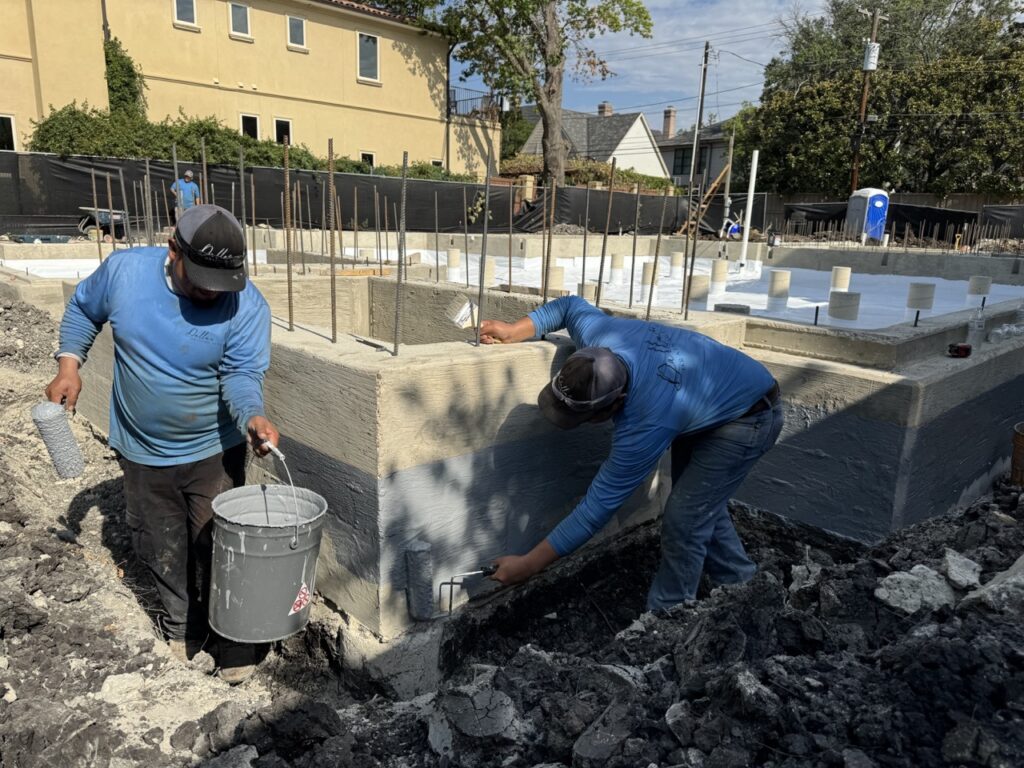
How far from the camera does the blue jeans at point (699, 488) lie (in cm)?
308

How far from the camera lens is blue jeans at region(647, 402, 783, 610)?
3.08 meters

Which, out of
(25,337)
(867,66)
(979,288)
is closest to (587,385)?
(25,337)

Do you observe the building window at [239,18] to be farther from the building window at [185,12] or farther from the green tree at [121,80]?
the green tree at [121,80]

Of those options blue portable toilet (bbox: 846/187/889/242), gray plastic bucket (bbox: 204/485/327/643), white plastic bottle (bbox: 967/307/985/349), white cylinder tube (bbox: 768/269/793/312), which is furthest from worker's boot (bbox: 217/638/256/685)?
blue portable toilet (bbox: 846/187/889/242)

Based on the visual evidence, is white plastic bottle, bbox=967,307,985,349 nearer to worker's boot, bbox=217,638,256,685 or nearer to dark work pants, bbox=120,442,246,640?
dark work pants, bbox=120,442,246,640

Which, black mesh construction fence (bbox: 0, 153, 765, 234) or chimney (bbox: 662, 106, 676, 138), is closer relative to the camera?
black mesh construction fence (bbox: 0, 153, 765, 234)

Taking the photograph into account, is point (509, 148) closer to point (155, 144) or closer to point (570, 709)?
point (155, 144)

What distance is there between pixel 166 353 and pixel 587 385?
5.34 ft

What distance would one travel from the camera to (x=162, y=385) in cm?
285

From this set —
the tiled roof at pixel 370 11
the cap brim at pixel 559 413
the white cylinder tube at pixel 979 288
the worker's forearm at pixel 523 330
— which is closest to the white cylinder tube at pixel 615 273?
the white cylinder tube at pixel 979 288

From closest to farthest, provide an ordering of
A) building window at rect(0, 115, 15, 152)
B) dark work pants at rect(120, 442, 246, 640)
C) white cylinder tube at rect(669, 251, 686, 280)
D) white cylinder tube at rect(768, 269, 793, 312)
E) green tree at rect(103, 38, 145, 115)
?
dark work pants at rect(120, 442, 246, 640), white cylinder tube at rect(768, 269, 793, 312), white cylinder tube at rect(669, 251, 686, 280), building window at rect(0, 115, 15, 152), green tree at rect(103, 38, 145, 115)

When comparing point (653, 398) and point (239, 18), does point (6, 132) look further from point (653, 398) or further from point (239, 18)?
point (653, 398)

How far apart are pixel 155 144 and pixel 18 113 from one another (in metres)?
3.27

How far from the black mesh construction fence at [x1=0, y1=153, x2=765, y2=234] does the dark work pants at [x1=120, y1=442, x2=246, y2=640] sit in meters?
6.13
